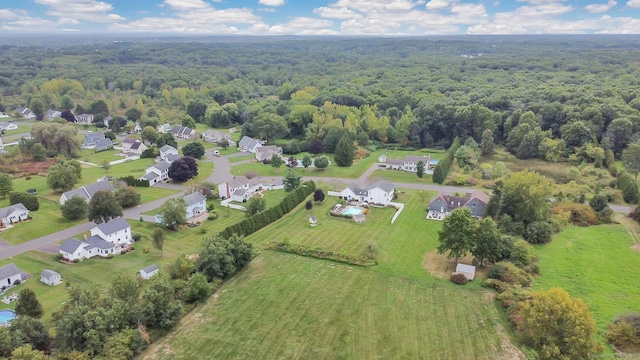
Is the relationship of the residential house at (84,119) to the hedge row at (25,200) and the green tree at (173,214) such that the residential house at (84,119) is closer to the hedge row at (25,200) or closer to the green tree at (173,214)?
the hedge row at (25,200)

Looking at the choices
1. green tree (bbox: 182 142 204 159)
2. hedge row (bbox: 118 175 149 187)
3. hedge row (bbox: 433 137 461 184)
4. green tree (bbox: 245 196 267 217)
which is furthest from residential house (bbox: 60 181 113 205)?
hedge row (bbox: 433 137 461 184)

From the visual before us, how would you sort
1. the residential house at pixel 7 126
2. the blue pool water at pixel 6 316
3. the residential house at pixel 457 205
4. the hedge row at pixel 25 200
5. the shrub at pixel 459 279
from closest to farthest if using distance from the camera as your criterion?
the blue pool water at pixel 6 316 → the shrub at pixel 459 279 → the residential house at pixel 457 205 → the hedge row at pixel 25 200 → the residential house at pixel 7 126

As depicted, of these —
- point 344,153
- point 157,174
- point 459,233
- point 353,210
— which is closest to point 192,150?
point 157,174

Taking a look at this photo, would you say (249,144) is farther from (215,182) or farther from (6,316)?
(6,316)

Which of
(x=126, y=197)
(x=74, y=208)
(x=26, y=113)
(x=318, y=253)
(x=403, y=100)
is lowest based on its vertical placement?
(x=318, y=253)

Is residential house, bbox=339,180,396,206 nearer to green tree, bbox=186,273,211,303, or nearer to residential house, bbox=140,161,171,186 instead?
green tree, bbox=186,273,211,303

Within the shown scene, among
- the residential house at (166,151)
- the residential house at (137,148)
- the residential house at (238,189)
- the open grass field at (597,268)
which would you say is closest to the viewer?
the open grass field at (597,268)

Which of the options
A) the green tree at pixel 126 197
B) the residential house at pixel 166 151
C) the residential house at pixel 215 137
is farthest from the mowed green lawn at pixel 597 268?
the residential house at pixel 215 137
